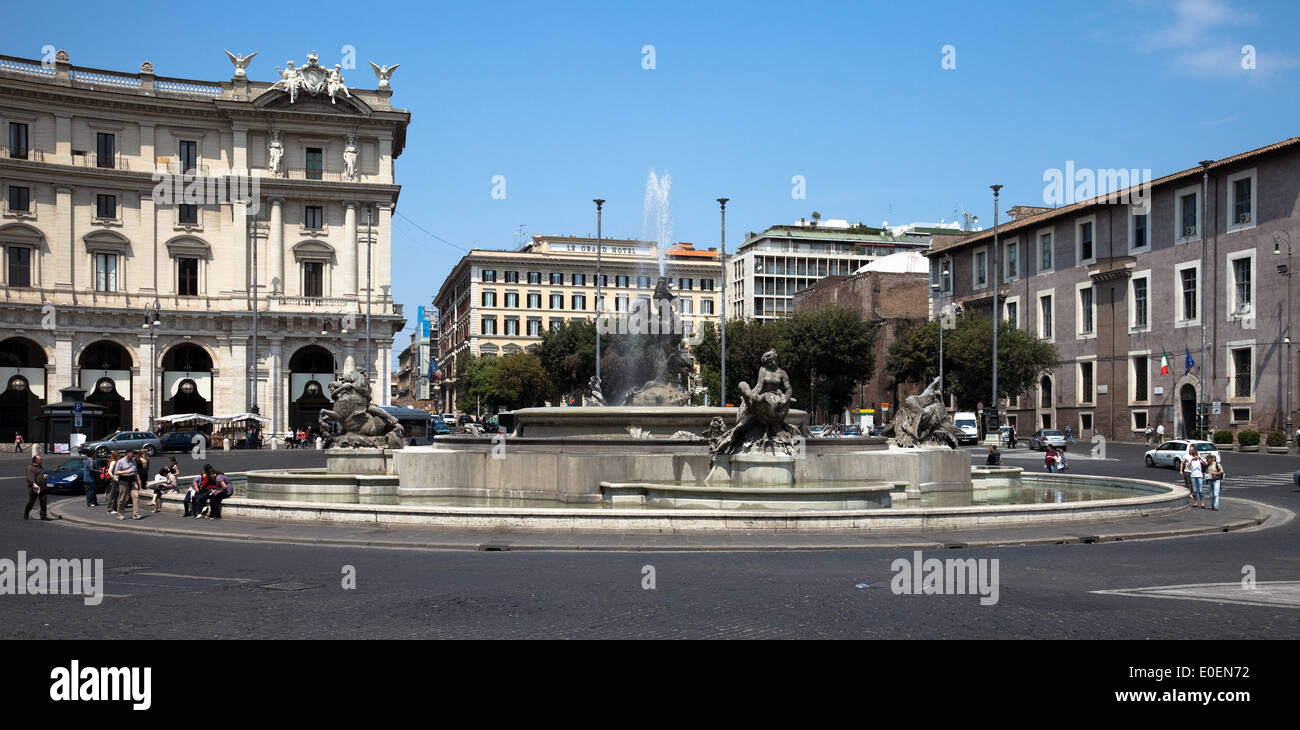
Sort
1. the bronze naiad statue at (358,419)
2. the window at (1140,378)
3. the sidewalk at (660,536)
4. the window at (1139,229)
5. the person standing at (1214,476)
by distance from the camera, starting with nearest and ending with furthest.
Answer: the sidewalk at (660,536), the person standing at (1214,476), the bronze naiad statue at (358,419), the window at (1139,229), the window at (1140,378)

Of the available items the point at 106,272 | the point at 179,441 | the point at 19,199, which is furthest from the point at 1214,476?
the point at 19,199

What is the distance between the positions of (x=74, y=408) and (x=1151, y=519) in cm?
4784

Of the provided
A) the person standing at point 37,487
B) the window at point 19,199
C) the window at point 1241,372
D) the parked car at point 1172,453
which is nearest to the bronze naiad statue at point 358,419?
the person standing at point 37,487

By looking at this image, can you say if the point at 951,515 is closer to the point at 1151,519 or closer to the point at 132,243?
the point at 1151,519

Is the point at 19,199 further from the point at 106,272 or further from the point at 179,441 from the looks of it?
the point at 179,441

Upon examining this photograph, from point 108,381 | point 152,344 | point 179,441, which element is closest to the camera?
point 179,441

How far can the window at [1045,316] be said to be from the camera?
6938 centimetres

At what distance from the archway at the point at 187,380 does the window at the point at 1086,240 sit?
178 ft

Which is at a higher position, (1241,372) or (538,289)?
(538,289)

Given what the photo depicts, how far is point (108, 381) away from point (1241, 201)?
6293 centimetres

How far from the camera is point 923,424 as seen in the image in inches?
914

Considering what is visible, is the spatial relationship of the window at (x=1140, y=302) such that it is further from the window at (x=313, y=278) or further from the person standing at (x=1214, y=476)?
the window at (x=313, y=278)

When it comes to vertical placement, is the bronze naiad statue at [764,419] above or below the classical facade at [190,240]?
below

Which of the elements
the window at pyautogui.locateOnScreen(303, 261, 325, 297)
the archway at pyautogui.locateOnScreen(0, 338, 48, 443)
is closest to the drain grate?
the archway at pyautogui.locateOnScreen(0, 338, 48, 443)
